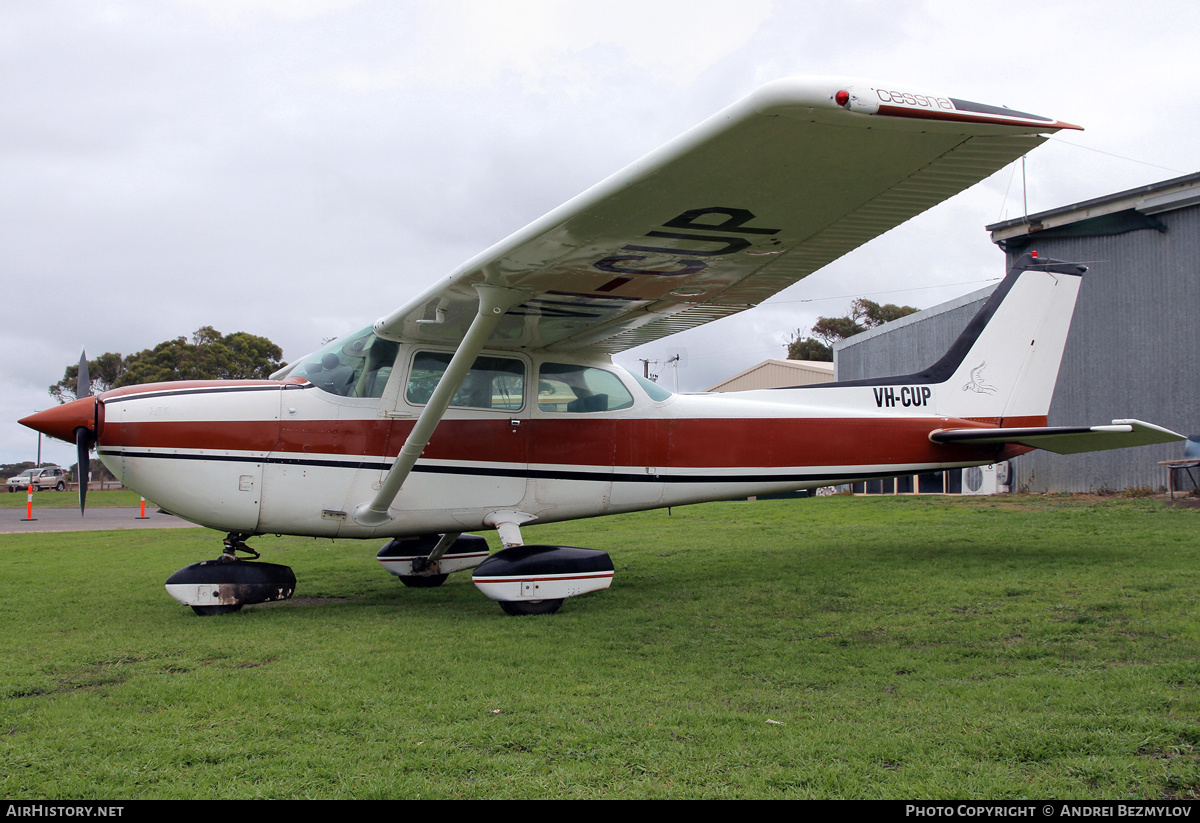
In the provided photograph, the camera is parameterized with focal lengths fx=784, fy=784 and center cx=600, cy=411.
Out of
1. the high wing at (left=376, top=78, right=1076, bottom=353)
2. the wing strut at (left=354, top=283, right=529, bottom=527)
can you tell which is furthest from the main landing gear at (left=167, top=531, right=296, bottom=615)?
the high wing at (left=376, top=78, right=1076, bottom=353)

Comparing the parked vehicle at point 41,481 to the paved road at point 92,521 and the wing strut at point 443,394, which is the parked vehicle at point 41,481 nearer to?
the paved road at point 92,521

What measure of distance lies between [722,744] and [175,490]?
485 centimetres

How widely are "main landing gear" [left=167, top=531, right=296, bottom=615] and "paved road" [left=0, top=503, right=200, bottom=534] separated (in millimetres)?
10905

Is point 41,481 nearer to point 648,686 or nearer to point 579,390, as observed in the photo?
point 579,390

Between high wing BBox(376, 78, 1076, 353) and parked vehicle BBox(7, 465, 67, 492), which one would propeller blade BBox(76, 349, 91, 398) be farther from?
parked vehicle BBox(7, 465, 67, 492)

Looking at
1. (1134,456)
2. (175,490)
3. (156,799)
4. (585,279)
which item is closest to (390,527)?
(175,490)

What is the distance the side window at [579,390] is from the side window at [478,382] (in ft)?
0.76

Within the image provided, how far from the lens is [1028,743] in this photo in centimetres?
286

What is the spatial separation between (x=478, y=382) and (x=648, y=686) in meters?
3.61

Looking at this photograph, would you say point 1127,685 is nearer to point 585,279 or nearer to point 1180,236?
point 585,279

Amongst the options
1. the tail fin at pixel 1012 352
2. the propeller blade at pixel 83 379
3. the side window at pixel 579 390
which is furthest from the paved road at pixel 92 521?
the tail fin at pixel 1012 352

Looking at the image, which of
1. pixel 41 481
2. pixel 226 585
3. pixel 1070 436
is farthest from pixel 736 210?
pixel 41 481

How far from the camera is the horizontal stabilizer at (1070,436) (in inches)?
281

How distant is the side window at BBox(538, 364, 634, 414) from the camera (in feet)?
23.1
